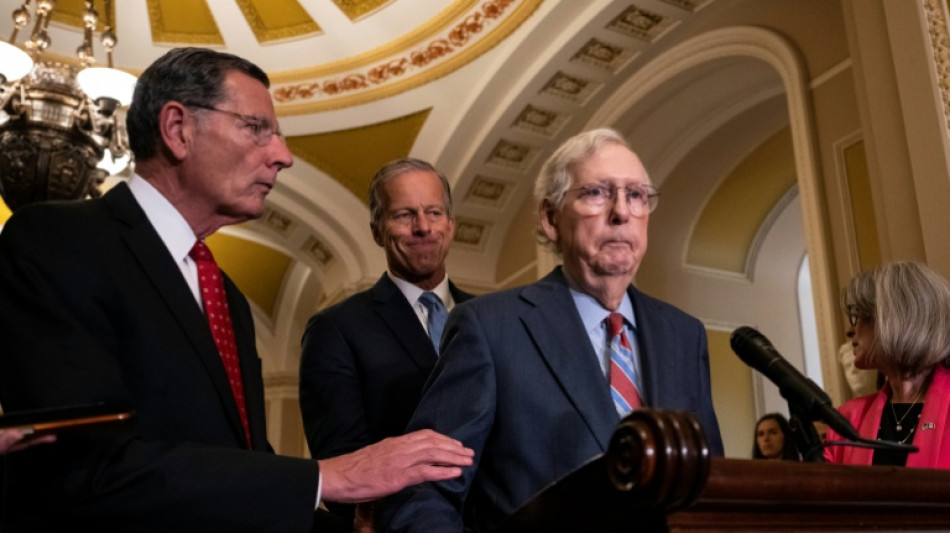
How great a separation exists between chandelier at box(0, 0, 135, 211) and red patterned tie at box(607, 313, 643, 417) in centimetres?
429

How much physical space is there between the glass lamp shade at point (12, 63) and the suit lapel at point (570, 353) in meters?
4.60

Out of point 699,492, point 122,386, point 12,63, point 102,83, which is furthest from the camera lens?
point 102,83

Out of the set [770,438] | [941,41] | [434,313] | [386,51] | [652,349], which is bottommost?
[652,349]

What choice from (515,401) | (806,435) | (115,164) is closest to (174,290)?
(515,401)

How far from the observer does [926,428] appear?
2387 mm

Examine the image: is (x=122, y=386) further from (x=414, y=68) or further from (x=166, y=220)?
(x=414, y=68)

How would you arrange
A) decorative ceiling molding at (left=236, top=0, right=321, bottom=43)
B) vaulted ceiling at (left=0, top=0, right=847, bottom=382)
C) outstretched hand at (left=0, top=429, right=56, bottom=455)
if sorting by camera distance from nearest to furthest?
outstretched hand at (left=0, top=429, right=56, bottom=455) → vaulted ceiling at (left=0, top=0, right=847, bottom=382) → decorative ceiling molding at (left=236, top=0, right=321, bottom=43)

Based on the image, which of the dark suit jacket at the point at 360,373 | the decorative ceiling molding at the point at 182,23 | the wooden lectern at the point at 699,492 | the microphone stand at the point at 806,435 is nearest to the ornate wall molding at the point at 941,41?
the dark suit jacket at the point at 360,373

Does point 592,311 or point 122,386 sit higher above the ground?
point 592,311

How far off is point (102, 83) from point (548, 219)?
4.45 metres

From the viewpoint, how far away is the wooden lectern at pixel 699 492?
93 cm

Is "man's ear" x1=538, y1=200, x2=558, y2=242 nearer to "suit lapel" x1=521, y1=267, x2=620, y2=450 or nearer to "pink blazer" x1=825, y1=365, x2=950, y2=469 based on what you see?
"suit lapel" x1=521, y1=267, x2=620, y2=450

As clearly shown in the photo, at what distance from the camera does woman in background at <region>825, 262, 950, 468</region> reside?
7.89 feet

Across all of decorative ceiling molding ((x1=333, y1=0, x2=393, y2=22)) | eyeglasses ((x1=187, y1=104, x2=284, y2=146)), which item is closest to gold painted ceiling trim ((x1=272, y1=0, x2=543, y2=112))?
decorative ceiling molding ((x1=333, y1=0, x2=393, y2=22))
